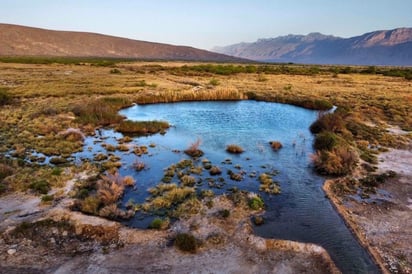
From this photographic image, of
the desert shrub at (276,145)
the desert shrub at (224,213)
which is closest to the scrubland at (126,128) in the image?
the desert shrub at (276,145)

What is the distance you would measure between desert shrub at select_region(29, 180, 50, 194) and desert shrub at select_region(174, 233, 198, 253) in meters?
8.52

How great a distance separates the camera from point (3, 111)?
3850cm

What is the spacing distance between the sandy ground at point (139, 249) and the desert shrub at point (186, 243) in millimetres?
208

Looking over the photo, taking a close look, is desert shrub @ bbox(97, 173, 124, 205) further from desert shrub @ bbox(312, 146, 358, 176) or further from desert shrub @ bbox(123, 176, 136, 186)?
desert shrub @ bbox(312, 146, 358, 176)

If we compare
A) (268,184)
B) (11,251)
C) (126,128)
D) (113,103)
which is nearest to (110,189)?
(11,251)

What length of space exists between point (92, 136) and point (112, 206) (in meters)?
16.1

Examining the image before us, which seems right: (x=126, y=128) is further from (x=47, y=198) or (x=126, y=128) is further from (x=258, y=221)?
(x=258, y=221)

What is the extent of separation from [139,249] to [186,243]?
72.3 inches

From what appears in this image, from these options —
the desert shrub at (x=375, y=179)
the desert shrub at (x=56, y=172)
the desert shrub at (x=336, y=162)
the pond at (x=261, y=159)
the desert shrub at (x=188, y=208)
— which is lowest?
the pond at (x=261, y=159)

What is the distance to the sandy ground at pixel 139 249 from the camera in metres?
12.1

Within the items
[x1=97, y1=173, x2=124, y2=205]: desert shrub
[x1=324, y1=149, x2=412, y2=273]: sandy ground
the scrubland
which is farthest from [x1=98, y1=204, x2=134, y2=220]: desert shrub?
[x1=324, y1=149, x2=412, y2=273]: sandy ground

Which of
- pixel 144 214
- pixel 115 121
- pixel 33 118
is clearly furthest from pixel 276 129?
pixel 33 118

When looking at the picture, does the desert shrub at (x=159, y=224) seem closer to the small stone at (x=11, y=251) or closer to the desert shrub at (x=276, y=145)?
the small stone at (x=11, y=251)

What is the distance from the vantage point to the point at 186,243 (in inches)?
516
